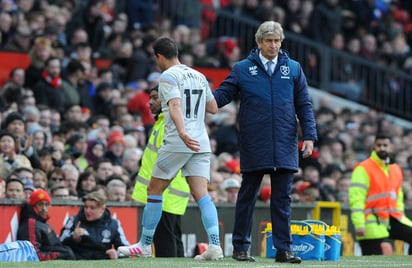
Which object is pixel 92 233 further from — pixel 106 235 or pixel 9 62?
pixel 9 62

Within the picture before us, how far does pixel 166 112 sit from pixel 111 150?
6.93 meters

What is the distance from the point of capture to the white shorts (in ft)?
39.0

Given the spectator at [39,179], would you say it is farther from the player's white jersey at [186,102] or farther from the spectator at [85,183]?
the player's white jersey at [186,102]

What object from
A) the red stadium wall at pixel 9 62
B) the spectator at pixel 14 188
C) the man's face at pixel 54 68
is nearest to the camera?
the spectator at pixel 14 188

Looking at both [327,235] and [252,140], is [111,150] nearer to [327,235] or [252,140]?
[327,235]

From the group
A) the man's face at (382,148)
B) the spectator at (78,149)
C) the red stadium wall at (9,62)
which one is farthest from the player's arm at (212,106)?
the red stadium wall at (9,62)

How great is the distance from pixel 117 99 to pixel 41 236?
277 inches

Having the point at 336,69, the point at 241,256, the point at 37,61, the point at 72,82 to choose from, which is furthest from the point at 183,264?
the point at 336,69

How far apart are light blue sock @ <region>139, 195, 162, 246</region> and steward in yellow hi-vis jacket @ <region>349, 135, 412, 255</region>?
437cm

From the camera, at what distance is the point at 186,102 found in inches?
468

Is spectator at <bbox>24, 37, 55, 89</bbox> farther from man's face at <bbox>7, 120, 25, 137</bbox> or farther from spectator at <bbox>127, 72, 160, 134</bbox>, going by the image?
man's face at <bbox>7, 120, 25, 137</bbox>

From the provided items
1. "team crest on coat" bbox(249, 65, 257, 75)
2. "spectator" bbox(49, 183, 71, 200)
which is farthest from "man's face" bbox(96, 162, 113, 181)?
A: "team crest on coat" bbox(249, 65, 257, 75)

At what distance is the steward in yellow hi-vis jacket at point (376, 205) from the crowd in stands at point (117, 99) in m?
2.04

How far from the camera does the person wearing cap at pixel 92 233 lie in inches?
573
